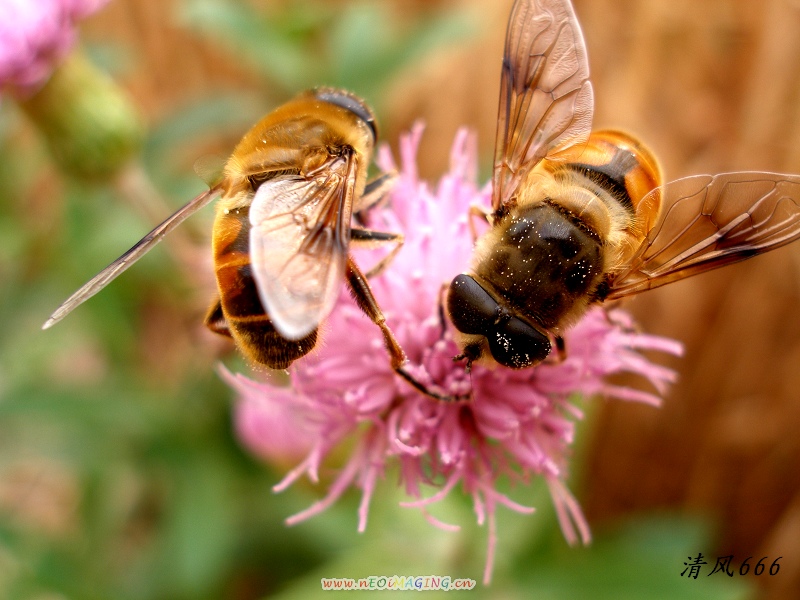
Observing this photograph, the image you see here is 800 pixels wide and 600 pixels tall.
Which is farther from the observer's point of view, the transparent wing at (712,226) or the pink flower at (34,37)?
the pink flower at (34,37)

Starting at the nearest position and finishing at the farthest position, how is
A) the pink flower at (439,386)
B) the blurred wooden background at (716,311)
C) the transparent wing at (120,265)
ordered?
the transparent wing at (120,265), the pink flower at (439,386), the blurred wooden background at (716,311)

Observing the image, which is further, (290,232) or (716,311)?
(716,311)

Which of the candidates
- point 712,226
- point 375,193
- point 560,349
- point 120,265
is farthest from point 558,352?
point 120,265

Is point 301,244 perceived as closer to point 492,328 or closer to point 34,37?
point 492,328

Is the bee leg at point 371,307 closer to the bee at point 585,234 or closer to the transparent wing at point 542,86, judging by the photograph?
the bee at point 585,234

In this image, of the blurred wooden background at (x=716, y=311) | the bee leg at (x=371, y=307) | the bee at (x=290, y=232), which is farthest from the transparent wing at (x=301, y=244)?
the blurred wooden background at (x=716, y=311)

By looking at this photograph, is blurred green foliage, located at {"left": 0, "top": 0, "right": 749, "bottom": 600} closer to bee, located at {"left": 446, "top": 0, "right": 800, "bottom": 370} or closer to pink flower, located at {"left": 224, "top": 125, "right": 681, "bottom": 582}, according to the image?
pink flower, located at {"left": 224, "top": 125, "right": 681, "bottom": 582}
